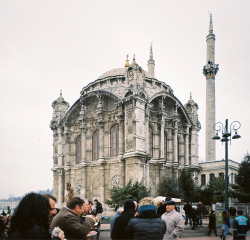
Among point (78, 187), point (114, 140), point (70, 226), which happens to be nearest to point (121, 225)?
point (70, 226)

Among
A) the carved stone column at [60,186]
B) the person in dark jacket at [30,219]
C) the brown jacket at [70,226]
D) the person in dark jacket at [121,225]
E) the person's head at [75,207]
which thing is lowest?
the carved stone column at [60,186]

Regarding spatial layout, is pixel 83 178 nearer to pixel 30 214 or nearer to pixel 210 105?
pixel 210 105

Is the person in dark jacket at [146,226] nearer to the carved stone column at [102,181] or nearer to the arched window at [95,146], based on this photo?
the carved stone column at [102,181]

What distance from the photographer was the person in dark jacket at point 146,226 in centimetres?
480

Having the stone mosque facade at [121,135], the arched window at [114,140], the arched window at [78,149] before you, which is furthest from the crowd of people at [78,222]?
the arched window at [78,149]

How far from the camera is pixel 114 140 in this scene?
3316cm

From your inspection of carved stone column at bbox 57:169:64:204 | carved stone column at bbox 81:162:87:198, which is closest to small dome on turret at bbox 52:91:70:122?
carved stone column at bbox 57:169:64:204

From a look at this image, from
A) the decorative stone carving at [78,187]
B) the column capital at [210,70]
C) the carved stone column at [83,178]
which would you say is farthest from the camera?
the column capital at [210,70]

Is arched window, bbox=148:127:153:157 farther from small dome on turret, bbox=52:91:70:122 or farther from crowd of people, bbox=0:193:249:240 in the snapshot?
crowd of people, bbox=0:193:249:240

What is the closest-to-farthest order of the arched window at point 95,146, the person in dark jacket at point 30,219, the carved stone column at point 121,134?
1. the person in dark jacket at point 30,219
2. the carved stone column at point 121,134
3. the arched window at point 95,146

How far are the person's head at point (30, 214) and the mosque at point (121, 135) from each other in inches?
1029

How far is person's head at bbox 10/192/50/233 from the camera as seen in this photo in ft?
9.83

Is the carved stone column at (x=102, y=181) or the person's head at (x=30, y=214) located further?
the carved stone column at (x=102, y=181)

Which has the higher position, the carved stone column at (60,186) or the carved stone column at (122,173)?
the carved stone column at (122,173)
